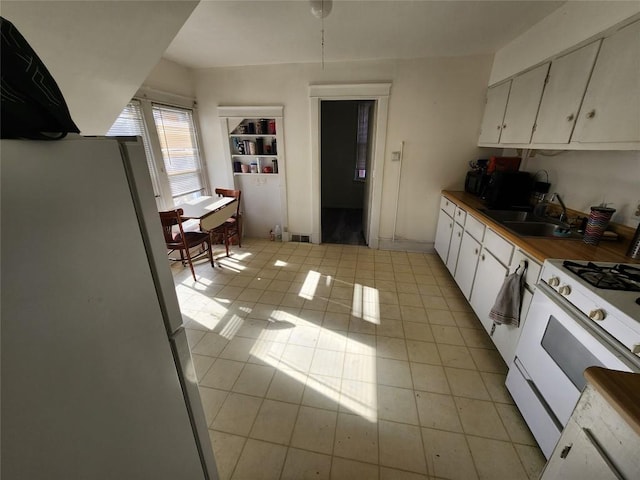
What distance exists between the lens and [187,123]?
3.60 meters

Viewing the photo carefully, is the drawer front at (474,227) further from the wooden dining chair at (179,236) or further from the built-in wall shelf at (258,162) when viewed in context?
the wooden dining chair at (179,236)

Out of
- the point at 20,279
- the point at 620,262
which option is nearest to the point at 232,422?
the point at 20,279

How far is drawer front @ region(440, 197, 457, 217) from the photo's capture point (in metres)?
3.01

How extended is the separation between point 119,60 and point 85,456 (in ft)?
6.45

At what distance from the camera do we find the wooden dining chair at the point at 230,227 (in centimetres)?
364

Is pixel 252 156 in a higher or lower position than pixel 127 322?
higher

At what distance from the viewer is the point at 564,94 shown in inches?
71.8

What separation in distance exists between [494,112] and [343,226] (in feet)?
9.34

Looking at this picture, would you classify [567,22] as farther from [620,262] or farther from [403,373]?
[403,373]

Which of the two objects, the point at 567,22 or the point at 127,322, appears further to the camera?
the point at 567,22

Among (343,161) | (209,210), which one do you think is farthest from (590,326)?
(343,161)

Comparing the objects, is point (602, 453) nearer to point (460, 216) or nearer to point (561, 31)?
point (460, 216)

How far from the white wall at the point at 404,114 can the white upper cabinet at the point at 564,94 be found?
125 cm

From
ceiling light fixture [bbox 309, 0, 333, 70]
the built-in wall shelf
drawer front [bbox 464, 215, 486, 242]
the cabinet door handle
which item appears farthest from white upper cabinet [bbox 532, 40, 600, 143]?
the built-in wall shelf
